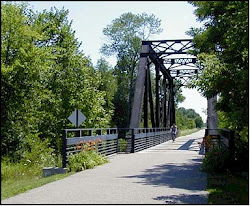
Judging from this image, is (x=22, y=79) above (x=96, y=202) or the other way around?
above

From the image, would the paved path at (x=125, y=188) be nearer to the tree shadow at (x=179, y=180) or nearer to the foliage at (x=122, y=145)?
the tree shadow at (x=179, y=180)

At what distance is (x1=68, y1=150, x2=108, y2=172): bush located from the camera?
1085 cm

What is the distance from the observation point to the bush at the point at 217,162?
9.90 metres

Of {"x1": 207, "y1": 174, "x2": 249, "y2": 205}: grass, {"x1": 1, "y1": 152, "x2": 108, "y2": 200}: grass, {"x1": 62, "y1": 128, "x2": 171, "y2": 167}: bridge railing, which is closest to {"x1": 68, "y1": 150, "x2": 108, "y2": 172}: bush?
{"x1": 1, "y1": 152, "x2": 108, "y2": 200}: grass

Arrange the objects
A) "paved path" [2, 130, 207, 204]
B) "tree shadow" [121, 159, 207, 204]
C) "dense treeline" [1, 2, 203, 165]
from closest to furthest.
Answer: "paved path" [2, 130, 207, 204] < "tree shadow" [121, 159, 207, 204] < "dense treeline" [1, 2, 203, 165]

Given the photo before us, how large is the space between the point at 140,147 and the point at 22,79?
10.3 meters

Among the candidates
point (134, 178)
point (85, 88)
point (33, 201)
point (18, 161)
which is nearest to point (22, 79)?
point (18, 161)

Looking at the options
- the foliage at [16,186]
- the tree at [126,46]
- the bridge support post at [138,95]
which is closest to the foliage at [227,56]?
the foliage at [16,186]

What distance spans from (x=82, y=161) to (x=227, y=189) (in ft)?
15.8

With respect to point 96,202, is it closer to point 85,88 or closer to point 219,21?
point 219,21

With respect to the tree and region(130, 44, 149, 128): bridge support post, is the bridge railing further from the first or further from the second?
the tree

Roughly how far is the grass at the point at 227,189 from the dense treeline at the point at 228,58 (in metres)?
0.85

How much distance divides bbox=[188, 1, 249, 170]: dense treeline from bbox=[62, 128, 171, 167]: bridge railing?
444cm

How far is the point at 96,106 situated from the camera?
79.0 feet
